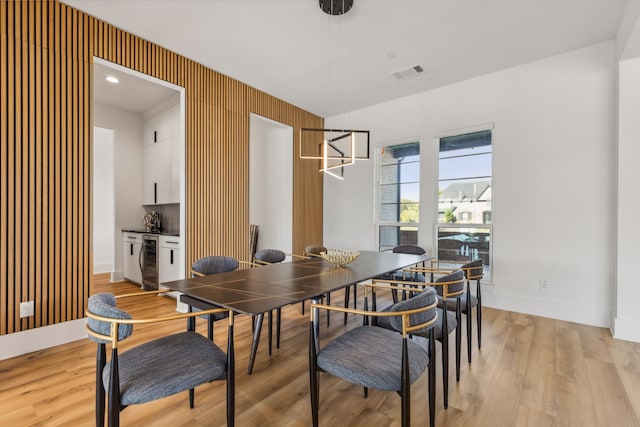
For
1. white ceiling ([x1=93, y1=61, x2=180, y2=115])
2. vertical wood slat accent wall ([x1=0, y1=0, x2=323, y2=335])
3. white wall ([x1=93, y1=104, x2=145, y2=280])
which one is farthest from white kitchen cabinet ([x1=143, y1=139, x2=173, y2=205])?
vertical wood slat accent wall ([x1=0, y1=0, x2=323, y2=335])

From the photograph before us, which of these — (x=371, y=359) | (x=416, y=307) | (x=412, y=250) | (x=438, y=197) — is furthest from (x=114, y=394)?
(x=438, y=197)

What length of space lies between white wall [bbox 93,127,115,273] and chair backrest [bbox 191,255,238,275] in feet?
15.2

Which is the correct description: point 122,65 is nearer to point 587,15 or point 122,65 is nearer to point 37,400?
point 37,400

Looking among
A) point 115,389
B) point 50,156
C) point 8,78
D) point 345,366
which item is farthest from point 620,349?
point 8,78

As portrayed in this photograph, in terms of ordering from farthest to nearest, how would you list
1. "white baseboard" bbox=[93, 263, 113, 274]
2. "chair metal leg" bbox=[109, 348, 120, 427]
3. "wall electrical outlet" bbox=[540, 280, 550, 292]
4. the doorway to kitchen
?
"white baseboard" bbox=[93, 263, 113, 274] → the doorway to kitchen → "wall electrical outlet" bbox=[540, 280, 550, 292] → "chair metal leg" bbox=[109, 348, 120, 427]

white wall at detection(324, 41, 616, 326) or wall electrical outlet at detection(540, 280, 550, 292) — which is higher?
white wall at detection(324, 41, 616, 326)

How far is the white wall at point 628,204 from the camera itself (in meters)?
2.91

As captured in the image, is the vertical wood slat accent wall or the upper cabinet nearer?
the vertical wood slat accent wall

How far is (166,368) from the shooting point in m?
1.36

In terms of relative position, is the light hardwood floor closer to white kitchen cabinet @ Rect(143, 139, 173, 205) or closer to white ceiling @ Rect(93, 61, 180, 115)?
white kitchen cabinet @ Rect(143, 139, 173, 205)

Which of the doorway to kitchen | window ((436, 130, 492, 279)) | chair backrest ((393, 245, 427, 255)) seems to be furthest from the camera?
the doorway to kitchen

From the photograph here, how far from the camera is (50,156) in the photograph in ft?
8.92

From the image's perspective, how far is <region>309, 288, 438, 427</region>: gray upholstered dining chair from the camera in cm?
135

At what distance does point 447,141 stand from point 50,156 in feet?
15.6
